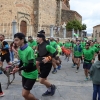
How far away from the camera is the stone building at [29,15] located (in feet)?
84.9

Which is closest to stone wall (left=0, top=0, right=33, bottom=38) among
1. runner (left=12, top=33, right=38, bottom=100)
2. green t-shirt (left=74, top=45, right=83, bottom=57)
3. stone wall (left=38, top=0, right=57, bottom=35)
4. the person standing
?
stone wall (left=38, top=0, right=57, bottom=35)

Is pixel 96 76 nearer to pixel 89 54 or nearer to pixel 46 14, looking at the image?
pixel 89 54

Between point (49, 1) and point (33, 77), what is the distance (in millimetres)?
34375

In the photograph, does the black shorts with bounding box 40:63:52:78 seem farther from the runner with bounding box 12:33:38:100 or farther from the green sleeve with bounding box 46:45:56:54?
the runner with bounding box 12:33:38:100

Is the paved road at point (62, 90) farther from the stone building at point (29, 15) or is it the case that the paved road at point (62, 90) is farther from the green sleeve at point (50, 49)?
the stone building at point (29, 15)

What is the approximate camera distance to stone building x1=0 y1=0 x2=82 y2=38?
25.9m

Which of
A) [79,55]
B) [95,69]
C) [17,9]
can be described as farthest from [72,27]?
[95,69]

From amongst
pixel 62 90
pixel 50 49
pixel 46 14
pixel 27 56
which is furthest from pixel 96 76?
pixel 46 14

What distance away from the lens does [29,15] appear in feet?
104

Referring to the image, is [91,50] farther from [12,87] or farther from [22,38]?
[22,38]

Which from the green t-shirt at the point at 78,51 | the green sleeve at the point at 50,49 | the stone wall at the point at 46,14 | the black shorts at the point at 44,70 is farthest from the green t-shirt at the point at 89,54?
the stone wall at the point at 46,14

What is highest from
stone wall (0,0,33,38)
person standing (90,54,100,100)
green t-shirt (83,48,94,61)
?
stone wall (0,0,33,38)

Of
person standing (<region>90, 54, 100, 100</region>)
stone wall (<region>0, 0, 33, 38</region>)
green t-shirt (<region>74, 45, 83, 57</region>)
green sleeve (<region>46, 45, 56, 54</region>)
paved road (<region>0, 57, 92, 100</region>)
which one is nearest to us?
person standing (<region>90, 54, 100, 100</region>)

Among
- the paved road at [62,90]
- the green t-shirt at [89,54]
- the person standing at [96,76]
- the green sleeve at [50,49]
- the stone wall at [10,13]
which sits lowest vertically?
the paved road at [62,90]
